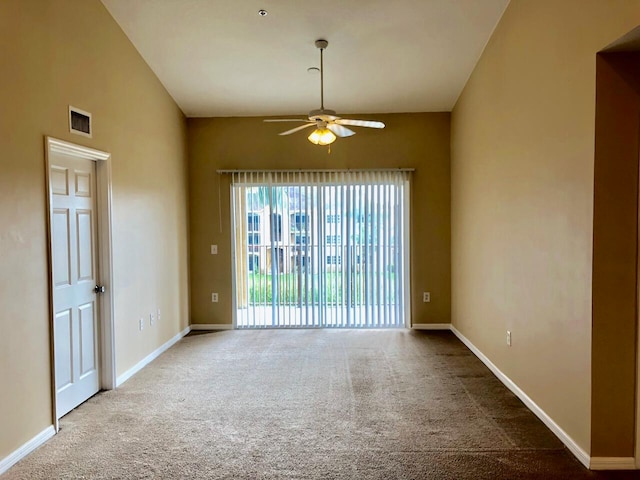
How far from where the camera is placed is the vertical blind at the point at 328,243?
5547 millimetres

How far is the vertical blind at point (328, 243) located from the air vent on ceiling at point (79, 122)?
2.38 meters

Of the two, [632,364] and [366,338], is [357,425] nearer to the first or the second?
[632,364]

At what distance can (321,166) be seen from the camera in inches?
219

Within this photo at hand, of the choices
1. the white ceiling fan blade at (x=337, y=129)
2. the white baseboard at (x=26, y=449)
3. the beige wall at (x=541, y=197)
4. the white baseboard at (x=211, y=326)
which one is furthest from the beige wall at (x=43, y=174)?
the beige wall at (x=541, y=197)

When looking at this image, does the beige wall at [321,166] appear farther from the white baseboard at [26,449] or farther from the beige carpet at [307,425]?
the white baseboard at [26,449]

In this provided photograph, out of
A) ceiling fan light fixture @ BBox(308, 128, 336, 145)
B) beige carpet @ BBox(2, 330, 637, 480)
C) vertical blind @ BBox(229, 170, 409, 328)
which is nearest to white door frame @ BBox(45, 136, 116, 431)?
beige carpet @ BBox(2, 330, 637, 480)

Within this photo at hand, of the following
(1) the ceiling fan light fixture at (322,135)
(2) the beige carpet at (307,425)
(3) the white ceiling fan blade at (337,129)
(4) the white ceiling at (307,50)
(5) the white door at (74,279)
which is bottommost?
(2) the beige carpet at (307,425)

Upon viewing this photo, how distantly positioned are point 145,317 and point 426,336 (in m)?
3.33

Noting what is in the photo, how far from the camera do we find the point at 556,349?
272 cm

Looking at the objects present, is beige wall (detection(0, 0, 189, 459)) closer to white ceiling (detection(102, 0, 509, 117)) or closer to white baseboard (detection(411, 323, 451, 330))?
white ceiling (detection(102, 0, 509, 117))

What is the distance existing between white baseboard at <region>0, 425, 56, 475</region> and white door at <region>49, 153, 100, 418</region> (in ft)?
0.63

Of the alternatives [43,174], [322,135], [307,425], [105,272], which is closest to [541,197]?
[322,135]

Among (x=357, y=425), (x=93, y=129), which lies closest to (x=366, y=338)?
(x=357, y=425)

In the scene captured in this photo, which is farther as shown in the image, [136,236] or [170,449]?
[136,236]
